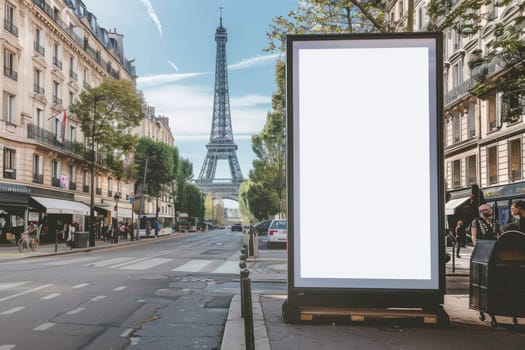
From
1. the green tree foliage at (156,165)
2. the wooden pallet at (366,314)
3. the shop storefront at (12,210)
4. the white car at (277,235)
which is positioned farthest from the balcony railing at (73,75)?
the wooden pallet at (366,314)

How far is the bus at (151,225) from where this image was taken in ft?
169

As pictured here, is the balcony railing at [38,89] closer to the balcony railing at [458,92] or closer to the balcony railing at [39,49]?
the balcony railing at [39,49]

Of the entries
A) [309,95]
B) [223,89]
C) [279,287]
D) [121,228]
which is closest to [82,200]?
[121,228]

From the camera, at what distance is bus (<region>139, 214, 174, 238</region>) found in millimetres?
51625

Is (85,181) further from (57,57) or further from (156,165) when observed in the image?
(156,165)

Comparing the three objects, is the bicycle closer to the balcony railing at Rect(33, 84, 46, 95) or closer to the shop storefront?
the shop storefront

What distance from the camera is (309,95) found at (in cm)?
655

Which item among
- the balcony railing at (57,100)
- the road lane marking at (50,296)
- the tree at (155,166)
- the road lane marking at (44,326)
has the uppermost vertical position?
the balcony railing at (57,100)

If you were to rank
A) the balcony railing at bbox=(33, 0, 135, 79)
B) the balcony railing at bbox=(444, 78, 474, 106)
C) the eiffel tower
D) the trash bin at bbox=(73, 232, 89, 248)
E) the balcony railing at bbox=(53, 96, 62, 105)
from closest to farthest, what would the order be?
the trash bin at bbox=(73, 232, 89, 248) < the balcony railing at bbox=(444, 78, 474, 106) < the balcony railing at bbox=(33, 0, 135, 79) < the balcony railing at bbox=(53, 96, 62, 105) < the eiffel tower

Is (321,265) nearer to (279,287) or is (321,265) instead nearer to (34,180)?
(279,287)

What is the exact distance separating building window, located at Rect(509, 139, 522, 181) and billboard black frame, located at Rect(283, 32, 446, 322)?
69.2ft

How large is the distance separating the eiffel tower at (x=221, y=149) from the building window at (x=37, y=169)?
311 ft

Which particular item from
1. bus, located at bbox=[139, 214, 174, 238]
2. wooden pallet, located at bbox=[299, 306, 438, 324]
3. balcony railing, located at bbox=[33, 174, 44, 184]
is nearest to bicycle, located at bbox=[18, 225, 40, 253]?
balcony railing, located at bbox=[33, 174, 44, 184]

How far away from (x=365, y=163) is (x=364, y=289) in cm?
146
